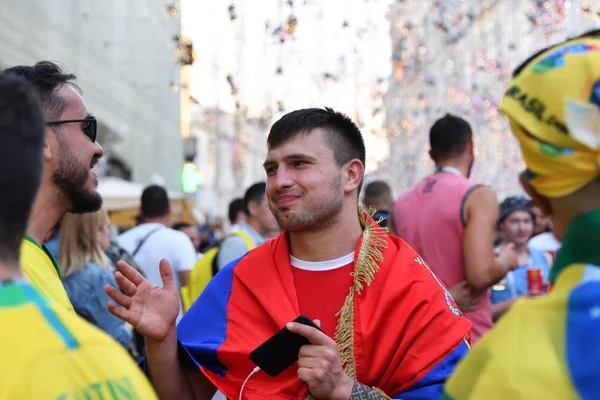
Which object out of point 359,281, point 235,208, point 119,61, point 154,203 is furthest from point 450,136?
point 119,61

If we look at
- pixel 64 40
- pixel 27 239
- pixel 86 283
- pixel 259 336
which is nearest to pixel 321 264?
pixel 259 336

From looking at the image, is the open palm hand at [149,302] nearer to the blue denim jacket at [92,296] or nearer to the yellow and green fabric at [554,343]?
the yellow and green fabric at [554,343]

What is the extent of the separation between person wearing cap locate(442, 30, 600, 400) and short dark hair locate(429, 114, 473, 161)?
3.36 meters

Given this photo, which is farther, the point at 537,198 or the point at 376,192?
the point at 376,192

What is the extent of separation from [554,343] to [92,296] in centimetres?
392

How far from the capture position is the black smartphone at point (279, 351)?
275 cm

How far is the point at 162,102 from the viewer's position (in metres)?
33.6

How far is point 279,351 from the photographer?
281cm

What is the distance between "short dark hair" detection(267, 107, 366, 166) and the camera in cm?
340

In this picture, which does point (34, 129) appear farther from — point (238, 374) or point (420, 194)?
point (420, 194)

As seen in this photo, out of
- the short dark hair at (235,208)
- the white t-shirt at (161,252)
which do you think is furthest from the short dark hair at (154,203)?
the short dark hair at (235,208)

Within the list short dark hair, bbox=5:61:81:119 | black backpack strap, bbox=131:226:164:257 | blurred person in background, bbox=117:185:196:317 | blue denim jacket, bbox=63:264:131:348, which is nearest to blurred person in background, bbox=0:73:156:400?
short dark hair, bbox=5:61:81:119

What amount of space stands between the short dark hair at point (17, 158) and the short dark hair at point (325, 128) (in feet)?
6.41

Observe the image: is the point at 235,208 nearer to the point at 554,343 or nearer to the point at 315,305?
the point at 315,305
